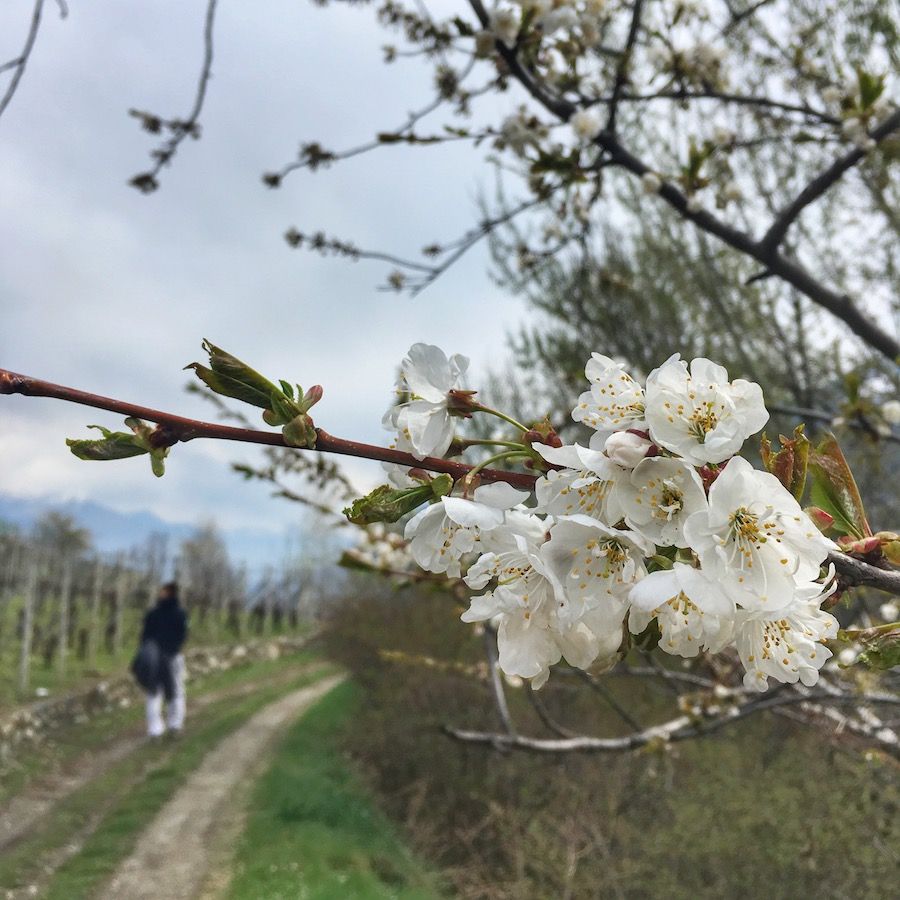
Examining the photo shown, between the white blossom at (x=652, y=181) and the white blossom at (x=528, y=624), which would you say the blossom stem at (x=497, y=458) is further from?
the white blossom at (x=652, y=181)

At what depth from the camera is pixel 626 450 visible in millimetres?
569

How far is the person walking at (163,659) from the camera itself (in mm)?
8031

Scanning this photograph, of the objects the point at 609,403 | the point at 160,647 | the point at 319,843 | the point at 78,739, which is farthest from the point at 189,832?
the point at 609,403

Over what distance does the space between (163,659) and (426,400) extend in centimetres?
844

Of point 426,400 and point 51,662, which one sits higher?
point 426,400

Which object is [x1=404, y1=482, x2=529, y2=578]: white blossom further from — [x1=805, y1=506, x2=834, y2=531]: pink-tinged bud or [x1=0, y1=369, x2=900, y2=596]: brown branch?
[x1=805, y1=506, x2=834, y2=531]: pink-tinged bud

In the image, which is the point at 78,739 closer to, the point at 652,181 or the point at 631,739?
the point at 631,739

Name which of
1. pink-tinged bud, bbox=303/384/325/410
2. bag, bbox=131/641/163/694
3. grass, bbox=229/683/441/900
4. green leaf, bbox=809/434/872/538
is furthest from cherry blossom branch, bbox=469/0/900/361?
bag, bbox=131/641/163/694

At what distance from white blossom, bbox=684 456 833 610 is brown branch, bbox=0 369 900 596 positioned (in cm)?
5

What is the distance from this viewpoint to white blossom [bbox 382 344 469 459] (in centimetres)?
65

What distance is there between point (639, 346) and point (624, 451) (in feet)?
22.3

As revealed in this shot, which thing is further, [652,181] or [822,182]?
[652,181]

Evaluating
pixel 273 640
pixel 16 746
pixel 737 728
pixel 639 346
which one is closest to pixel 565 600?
pixel 737 728

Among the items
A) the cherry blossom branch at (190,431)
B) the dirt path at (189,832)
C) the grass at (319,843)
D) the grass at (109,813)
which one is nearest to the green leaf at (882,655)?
the cherry blossom branch at (190,431)
